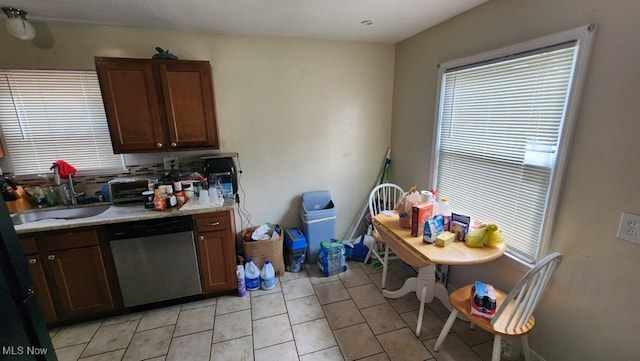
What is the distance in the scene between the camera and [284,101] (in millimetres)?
2799

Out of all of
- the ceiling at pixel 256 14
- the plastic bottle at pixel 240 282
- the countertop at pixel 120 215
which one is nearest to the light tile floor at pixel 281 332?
the plastic bottle at pixel 240 282

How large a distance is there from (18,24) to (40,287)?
198cm

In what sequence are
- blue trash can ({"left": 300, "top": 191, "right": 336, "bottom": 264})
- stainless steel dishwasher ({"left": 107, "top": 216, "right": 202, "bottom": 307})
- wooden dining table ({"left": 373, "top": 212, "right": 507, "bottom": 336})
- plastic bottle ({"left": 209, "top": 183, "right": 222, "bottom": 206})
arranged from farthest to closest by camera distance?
blue trash can ({"left": 300, "top": 191, "right": 336, "bottom": 264}), plastic bottle ({"left": 209, "top": 183, "right": 222, "bottom": 206}), stainless steel dishwasher ({"left": 107, "top": 216, "right": 202, "bottom": 307}), wooden dining table ({"left": 373, "top": 212, "right": 507, "bottom": 336})

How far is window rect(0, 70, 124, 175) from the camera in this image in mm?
2209

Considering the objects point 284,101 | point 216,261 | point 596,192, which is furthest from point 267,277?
point 596,192

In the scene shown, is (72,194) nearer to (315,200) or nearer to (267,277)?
(267,277)

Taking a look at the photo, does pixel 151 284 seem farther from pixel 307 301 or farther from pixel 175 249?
pixel 307 301

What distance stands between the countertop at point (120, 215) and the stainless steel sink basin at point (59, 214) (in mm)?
77

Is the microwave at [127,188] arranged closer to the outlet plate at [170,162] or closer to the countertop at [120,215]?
the countertop at [120,215]

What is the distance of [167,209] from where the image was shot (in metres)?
2.19

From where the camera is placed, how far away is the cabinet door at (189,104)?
7.23 feet

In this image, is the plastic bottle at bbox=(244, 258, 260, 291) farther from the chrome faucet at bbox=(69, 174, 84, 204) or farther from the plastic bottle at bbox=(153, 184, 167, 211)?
the chrome faucet at bbox=(69, 174, 84, 204)

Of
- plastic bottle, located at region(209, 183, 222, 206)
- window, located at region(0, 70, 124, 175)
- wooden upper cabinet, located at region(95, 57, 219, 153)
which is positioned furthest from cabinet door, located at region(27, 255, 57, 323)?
plastic bottle, located at region(209, 183, 222, 206)

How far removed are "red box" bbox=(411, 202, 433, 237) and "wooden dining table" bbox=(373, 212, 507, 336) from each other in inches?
2.0
